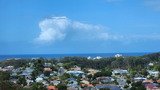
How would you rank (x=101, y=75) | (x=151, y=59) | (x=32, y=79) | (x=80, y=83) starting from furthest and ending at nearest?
(x=151, y=59) < (x=101, y=75) < (x=32, y=79) < (x=80, y=83)

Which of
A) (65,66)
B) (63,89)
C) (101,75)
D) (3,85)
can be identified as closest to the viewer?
(3,85)

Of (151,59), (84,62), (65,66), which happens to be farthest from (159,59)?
(65,66)

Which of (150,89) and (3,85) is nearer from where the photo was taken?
(3,85)

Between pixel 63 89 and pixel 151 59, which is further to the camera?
pixel 151 59

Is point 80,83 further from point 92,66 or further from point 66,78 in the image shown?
point 92,66

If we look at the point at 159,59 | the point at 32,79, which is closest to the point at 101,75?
the point at 32,79

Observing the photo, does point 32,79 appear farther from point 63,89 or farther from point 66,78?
point 63,89
